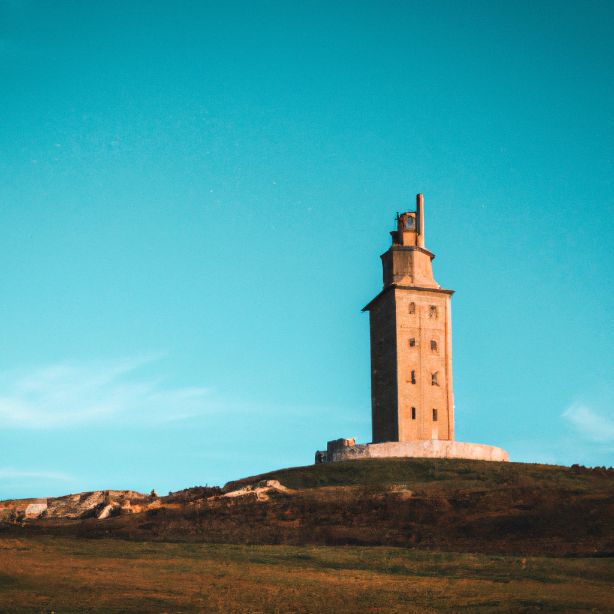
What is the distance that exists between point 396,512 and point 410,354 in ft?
83.5

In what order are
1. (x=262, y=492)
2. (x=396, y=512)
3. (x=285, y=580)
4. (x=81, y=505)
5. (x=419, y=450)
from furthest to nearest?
(x=419, y=450)
(x=81, y=505)
(x=262, y=492)
(x=396, y=512)
(x=285, y=580)

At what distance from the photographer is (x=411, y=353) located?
61031 millimetres

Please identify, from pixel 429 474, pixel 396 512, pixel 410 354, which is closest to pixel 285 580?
pixel 396 512

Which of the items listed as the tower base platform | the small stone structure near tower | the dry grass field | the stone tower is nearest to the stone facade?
the tower base platform

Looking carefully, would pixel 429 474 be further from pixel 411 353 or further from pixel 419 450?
pixel 411 353

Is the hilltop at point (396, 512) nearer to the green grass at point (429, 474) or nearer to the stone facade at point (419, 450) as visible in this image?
the green grass at point (429, 474)

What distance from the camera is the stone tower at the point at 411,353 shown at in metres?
59.9

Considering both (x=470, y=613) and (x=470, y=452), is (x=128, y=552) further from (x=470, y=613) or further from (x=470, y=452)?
(x=470, y=452)

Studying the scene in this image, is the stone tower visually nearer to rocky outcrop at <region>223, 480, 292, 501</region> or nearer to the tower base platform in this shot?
the tower base platform

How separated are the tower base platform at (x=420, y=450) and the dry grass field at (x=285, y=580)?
86.4 feet

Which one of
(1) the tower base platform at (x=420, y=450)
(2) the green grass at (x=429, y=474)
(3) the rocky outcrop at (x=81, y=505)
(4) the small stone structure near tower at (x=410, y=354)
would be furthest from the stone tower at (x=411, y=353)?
(3) the rocky outcrop at (x=81, y=505)

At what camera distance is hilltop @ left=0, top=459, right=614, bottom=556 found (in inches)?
1233

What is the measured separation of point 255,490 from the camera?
1735 inches

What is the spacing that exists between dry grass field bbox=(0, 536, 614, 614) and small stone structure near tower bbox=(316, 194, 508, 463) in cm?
3224
